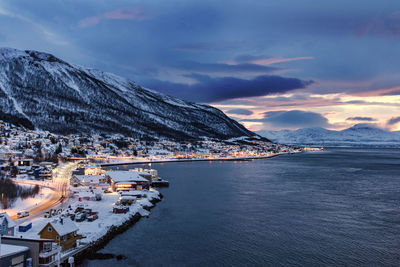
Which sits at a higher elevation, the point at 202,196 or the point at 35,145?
the point at 35,145

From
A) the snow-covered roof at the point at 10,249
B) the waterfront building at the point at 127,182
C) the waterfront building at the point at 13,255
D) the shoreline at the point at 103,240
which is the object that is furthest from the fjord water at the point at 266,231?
the waterfront building at the point at 127,182

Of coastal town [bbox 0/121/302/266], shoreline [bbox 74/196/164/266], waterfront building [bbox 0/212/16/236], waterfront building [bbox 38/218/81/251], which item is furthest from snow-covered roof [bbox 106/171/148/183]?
waterfront building [bbox 38/218/81/251]

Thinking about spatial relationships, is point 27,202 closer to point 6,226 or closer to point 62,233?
point 6,226

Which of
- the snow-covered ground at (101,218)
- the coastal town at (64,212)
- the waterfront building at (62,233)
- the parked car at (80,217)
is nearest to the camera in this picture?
the coastal town at (64,212)

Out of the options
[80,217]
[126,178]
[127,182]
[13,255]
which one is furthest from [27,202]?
[13,255]

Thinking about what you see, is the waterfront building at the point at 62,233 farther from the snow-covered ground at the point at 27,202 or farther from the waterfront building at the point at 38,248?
the snow-covered ground at the point at 27,202

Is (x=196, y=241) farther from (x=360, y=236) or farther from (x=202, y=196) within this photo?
(x=202, y=196)

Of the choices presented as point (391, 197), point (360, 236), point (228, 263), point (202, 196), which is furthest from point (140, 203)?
point (391, 197)

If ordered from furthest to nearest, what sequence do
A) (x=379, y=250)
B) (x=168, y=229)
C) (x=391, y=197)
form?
(x=391, y=197) → (x=168, y=229) → (x=379, y=250)
